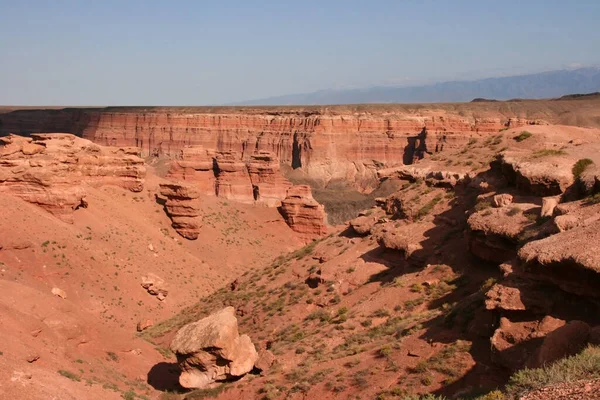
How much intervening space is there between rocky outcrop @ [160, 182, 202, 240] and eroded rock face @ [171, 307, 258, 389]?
2385 cm

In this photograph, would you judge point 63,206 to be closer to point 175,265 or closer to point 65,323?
point 175,265

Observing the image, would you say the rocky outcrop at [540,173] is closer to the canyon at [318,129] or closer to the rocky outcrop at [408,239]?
the rocky outcrop at [408,239]

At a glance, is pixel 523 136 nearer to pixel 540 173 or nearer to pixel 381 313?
pixel 540 173

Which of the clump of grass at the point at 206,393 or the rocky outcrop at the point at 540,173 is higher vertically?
the rocky outcrop at the point at 540,173

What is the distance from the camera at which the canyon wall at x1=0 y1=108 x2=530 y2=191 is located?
316ft

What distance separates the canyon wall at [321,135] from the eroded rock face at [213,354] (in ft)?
241

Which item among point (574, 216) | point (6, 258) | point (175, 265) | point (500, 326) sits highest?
point (574, 216)

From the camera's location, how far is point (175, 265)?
38406mm

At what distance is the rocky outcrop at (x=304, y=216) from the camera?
50.9 meters

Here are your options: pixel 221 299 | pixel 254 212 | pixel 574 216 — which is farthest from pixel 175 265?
pixel 574 216

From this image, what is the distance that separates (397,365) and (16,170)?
2668 cm

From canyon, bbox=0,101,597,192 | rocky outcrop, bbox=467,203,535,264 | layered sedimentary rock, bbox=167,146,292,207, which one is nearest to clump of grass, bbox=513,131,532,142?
rocky outcrop, bbox=467,203,535,264

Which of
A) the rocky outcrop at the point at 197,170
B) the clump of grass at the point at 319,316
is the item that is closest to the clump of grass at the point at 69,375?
the clump of grass at the point at 319,316

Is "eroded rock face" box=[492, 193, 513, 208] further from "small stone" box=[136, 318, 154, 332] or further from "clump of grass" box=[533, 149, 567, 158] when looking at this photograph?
"small stone" box=[136, 318, 154, 332]
